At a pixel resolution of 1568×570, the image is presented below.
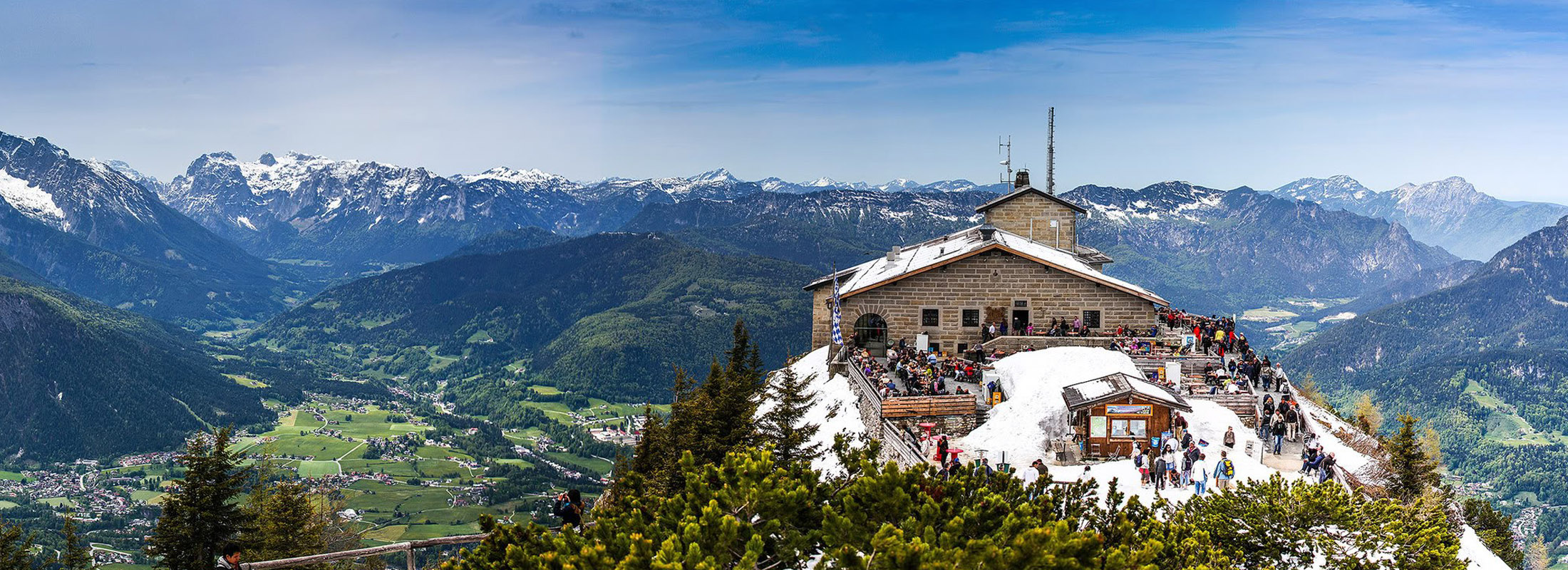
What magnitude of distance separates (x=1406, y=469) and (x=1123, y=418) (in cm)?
1091

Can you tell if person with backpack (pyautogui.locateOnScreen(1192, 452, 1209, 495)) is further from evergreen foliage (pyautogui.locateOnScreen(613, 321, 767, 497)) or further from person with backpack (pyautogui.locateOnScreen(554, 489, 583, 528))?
person with backpack (pyautogui.locateOnScreen(554, 489, 583, 528))

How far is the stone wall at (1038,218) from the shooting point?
78250mm

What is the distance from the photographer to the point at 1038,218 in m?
78.3

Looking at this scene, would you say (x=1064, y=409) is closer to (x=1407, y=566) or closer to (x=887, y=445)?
(x=887, y=445)

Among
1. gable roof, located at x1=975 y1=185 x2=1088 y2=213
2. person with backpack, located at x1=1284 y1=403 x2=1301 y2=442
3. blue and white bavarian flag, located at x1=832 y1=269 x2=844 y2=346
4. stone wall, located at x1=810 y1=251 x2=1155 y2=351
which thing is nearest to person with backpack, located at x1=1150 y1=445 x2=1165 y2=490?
person with backpack, located at x1=1284 y1=403 x2=1301 y2=442

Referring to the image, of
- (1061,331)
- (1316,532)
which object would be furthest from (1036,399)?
(1316,532)

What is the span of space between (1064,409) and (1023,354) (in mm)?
8575

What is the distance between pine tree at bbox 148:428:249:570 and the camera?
43062mm

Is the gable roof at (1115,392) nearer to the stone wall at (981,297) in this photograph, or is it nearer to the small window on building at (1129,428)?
the small window on building at (1129,428)

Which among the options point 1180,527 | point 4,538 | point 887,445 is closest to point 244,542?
point 4,538

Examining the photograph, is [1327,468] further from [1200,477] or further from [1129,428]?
[1129,428]

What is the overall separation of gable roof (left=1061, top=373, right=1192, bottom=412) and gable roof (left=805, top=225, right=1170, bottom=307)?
16.7 m

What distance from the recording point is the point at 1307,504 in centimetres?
2320

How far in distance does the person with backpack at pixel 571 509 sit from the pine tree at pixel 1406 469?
94.3 feet
